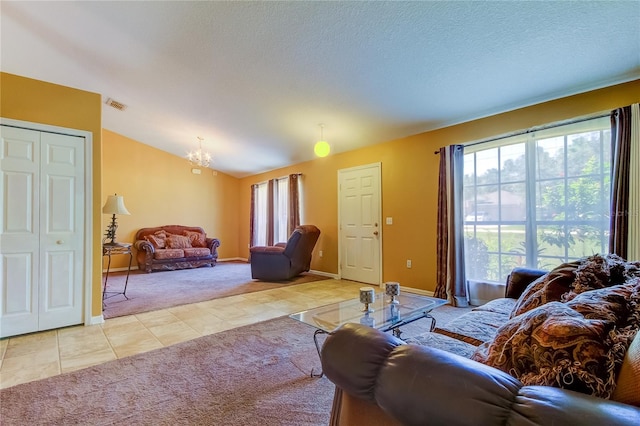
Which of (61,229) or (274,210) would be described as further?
(274,210)

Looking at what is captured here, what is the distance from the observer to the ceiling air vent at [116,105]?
15.0ft

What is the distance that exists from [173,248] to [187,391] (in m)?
5.37

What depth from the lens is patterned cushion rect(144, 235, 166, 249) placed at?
640 centimetres

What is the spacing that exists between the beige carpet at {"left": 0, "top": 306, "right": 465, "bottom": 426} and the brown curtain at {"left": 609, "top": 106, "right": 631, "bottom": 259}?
9.25ft

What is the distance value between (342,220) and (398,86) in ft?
8.88

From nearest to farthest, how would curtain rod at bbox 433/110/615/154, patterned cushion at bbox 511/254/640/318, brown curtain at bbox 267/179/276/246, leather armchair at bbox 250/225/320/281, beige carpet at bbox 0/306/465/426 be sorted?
patterned cushion at bbox 511/254/640/318 → beige carpet at bbox 0/306/465/426 → curtain rod at bbox 433/110/615/154 → leather armchair at bbox 250/225/320/281 → brown curtain at bbox 267/179/276/246

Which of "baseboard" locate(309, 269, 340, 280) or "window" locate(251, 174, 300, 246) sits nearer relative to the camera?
"baseboard" locate(309, 269, 340, 280)

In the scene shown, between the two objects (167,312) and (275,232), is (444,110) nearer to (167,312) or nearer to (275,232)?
(167,312)

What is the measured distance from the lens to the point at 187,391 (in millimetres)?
1808

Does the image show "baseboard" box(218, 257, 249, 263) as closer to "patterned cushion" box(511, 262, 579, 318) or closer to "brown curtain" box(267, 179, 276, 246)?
"brown curtain" box(267, 179, 276, 246)

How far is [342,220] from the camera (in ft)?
17.6

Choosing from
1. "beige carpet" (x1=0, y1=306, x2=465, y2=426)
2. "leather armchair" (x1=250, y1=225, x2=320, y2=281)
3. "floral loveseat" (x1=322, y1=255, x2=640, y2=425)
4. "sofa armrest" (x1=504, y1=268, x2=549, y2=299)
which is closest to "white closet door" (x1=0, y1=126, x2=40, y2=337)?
"beige carpet" (x1=0, y1=306, x2=465, y2=426)

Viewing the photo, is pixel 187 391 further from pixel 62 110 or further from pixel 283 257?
pixel 283 257

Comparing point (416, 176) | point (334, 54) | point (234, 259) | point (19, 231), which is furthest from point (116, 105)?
point (416, 176)
